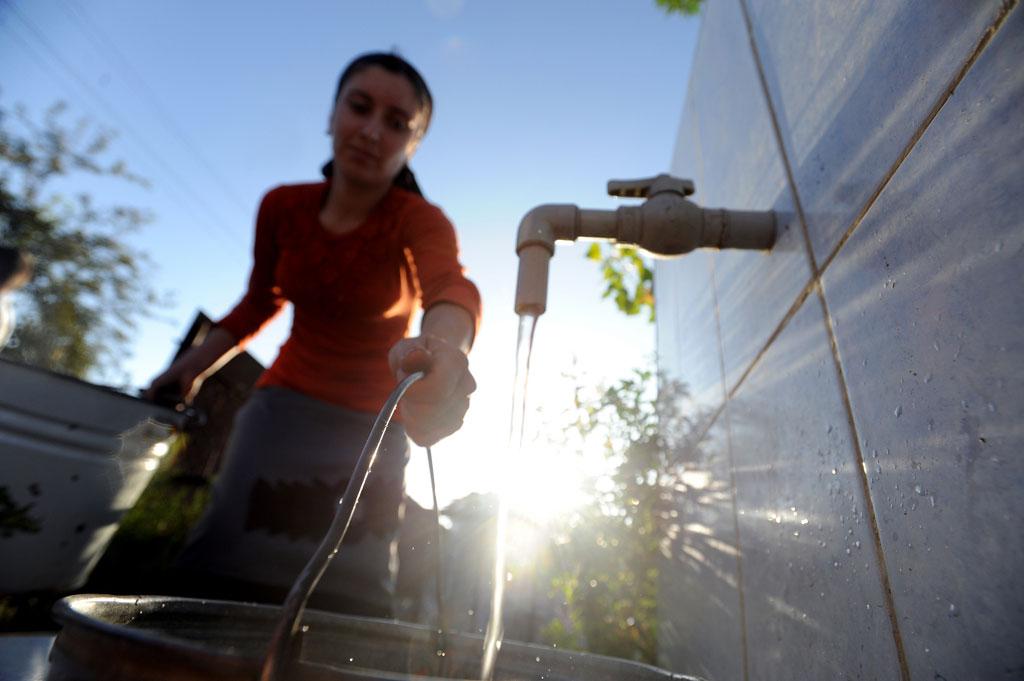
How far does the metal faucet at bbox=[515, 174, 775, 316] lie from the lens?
955 millimetres

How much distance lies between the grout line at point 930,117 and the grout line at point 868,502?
11 cm

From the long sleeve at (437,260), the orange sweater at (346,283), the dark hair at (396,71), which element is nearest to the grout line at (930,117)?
the long sleeve at (437,260)

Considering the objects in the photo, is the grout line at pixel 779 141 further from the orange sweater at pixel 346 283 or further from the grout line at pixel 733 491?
the orange sweater at pixel 346 283

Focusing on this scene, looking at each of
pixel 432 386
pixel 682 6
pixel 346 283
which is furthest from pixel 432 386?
pixel 682 6

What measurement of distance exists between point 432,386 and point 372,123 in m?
1.29

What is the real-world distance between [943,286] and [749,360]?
0.68 metres

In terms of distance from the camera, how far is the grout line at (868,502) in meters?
0.49

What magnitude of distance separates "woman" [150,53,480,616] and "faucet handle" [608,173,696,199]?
497 millimetres

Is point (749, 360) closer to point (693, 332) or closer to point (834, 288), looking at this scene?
point (834, 288)

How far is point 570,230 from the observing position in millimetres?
1066

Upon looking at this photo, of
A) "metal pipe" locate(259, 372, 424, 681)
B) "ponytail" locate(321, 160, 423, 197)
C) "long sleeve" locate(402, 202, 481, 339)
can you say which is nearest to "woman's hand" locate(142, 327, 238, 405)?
"ponytail" locate(321, 160, 423, 197)

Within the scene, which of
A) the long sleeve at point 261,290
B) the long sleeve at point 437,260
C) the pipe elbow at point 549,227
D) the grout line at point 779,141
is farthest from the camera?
the long sleeve at point 261,290

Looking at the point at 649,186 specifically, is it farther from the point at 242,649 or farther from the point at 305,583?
the point at 242,649

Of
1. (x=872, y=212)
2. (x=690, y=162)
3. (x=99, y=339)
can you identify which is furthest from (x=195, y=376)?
(x=99, y=339)
